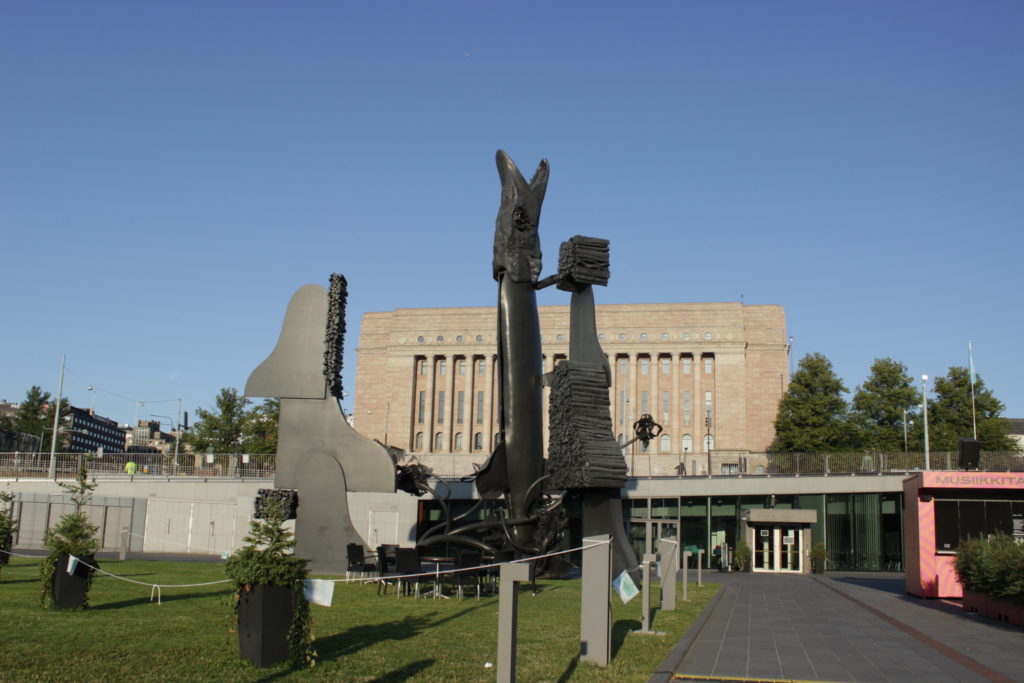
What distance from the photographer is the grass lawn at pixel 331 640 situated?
355 inches

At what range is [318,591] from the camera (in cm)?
940

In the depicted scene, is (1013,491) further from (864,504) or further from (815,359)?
(815,359)

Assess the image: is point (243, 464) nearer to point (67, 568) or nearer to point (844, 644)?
point (67, 568)

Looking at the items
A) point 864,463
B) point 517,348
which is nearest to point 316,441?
point 517,348

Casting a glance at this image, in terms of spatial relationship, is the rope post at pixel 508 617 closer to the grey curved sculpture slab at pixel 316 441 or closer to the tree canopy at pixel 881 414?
the grey curved sculpture slab at pixel 316 441

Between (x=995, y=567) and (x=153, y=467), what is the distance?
36675 mm

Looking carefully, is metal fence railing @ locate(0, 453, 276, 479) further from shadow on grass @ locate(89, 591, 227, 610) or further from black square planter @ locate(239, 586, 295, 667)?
black square planter @ locate(239, 586, 295, 667)

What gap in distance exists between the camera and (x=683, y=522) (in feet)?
148

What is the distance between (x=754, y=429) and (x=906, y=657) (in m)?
75.0

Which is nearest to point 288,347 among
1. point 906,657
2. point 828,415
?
point 906,657

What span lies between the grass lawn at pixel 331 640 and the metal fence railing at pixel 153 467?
2427 cm

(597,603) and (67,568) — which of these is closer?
(597,603)

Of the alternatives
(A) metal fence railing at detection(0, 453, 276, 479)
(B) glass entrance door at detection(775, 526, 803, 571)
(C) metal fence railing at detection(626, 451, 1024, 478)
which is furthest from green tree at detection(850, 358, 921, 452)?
(A) metal fence railing at detection(0, 453, 276, 479)

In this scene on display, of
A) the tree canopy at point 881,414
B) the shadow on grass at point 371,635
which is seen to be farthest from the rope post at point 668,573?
the tree canopy at point 881,414
